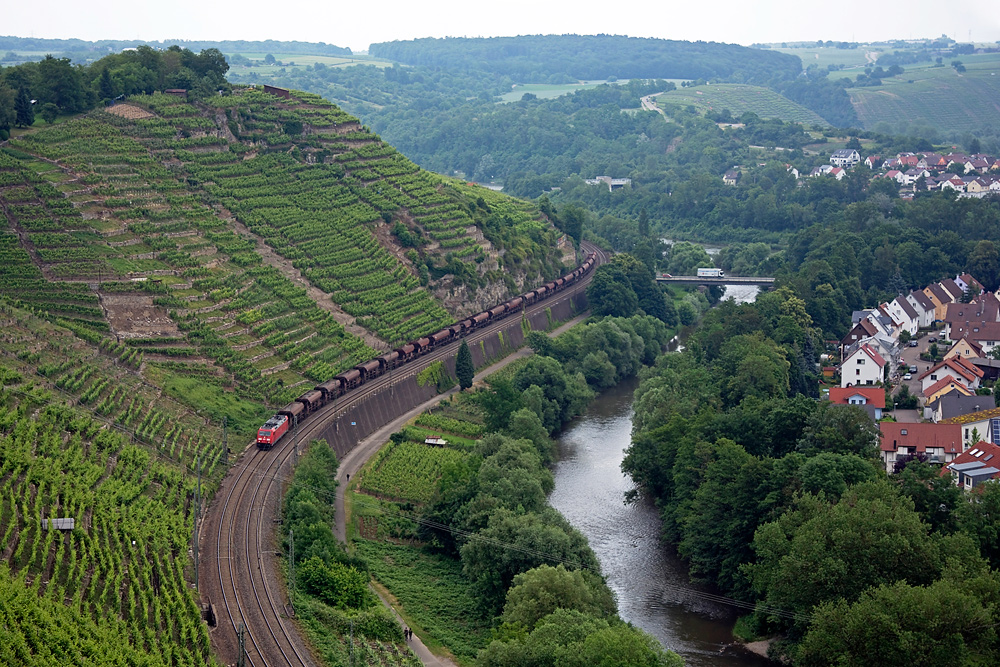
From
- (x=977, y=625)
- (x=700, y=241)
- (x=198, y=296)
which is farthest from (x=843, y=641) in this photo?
(x=700, y=241)

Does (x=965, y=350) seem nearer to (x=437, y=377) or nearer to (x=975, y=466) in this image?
(x=975, y=466)

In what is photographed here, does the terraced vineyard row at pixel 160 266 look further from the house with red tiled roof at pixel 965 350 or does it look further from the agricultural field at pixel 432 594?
the house with red tiled roof at pixel 965 350

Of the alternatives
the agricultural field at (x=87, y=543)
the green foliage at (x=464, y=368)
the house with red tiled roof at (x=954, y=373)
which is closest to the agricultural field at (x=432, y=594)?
the agricultural field at (x=87, y=543)

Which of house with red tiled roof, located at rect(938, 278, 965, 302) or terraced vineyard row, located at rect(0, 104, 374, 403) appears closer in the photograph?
terraced vineyard row, located at rect(0, 104, 374, 403)

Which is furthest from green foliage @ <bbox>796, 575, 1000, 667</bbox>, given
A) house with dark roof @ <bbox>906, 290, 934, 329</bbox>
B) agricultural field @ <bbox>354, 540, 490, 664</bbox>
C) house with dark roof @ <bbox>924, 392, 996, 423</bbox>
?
house with dark roof @ <bbox>906, 290, 934, 329</bbox>

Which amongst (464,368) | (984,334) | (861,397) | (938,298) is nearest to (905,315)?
(938,298)

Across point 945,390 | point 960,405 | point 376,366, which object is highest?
point 960,405

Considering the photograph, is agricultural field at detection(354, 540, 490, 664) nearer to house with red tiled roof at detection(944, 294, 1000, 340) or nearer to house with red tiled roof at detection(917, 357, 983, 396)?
house with red tiled roof at detection(917, 357, 983, 396)
